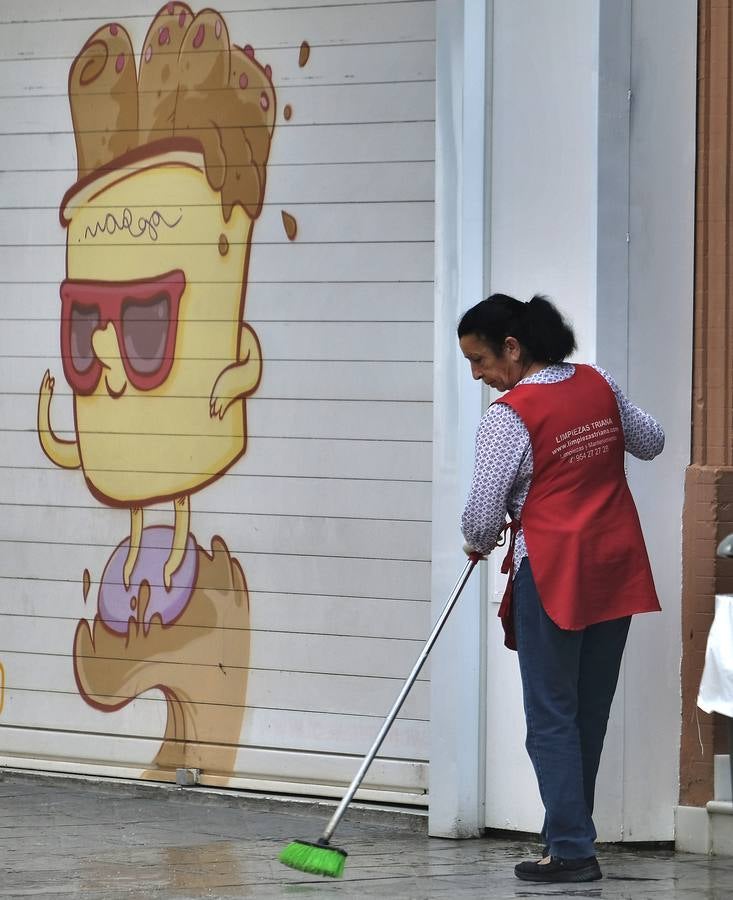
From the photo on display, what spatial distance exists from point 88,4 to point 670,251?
8.95 feet

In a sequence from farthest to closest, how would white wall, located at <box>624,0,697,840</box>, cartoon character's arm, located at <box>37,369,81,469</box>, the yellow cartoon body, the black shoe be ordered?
cartoon character's arm, located at <box>37,369,81,469</box> < the yellow cartoon body < white wall, located at <box>624,0,697,840</box> < the black shoe

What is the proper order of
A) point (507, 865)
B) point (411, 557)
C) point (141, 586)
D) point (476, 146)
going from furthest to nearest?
point (141, 586) → point (411, 557) → point (476, 146) → point (507, 865)

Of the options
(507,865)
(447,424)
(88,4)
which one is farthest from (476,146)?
(507,865)

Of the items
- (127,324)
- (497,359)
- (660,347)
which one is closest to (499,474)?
(497,359)

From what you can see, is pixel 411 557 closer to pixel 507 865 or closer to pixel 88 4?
pixel 507 865

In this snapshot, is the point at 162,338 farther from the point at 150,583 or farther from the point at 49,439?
the point at 150,583

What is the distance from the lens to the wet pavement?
4805 millimetres

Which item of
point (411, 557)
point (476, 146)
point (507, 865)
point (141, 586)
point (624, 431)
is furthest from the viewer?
point (141, 586)

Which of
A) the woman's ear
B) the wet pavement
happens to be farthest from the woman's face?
the wet pavement

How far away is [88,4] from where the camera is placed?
649 cm

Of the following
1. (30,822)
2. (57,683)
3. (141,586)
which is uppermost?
(141,586)

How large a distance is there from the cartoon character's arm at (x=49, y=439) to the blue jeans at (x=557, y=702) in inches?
96.7

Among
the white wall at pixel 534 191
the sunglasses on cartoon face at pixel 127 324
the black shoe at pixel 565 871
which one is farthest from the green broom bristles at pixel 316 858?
the sunglasses on cartoon face at pixel 127 324
